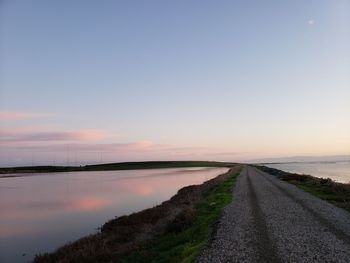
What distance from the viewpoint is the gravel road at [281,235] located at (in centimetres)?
1455

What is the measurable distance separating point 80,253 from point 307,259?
474 inches

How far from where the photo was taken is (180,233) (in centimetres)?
2197

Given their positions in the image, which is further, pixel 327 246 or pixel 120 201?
pixel 120 201

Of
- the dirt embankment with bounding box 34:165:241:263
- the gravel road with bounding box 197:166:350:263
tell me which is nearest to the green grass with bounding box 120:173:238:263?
the gravel road with bounding box 197:166:350:263

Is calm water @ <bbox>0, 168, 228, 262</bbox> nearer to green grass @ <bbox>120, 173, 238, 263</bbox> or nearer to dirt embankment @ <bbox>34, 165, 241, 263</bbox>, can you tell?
dirt embankment @ <bbox>34, 165, 241, 263</bbox>

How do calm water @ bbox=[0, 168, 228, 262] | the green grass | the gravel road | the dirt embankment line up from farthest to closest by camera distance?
calm water @ bbox=[0, 168, 228, 262] → the dirt embankment → the green grass → the gravel road

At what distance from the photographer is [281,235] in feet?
58.6

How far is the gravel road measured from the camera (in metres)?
14.6

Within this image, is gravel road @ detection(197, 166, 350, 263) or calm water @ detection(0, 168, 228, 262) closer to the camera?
gravel road @ detection(197, 166, 350, 263)

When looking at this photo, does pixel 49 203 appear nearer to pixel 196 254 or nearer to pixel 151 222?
pixel 151 222

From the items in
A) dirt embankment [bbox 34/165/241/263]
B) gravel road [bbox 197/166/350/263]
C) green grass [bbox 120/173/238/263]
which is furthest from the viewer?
dirt embankment [bbox 34/165/241/263]

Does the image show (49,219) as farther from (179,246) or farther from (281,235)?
(281,235)

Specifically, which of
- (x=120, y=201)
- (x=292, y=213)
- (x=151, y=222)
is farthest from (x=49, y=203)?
(x=292, y=213)

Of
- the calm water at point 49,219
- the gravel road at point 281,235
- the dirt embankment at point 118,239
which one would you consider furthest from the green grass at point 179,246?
the calm water at point 49,219
